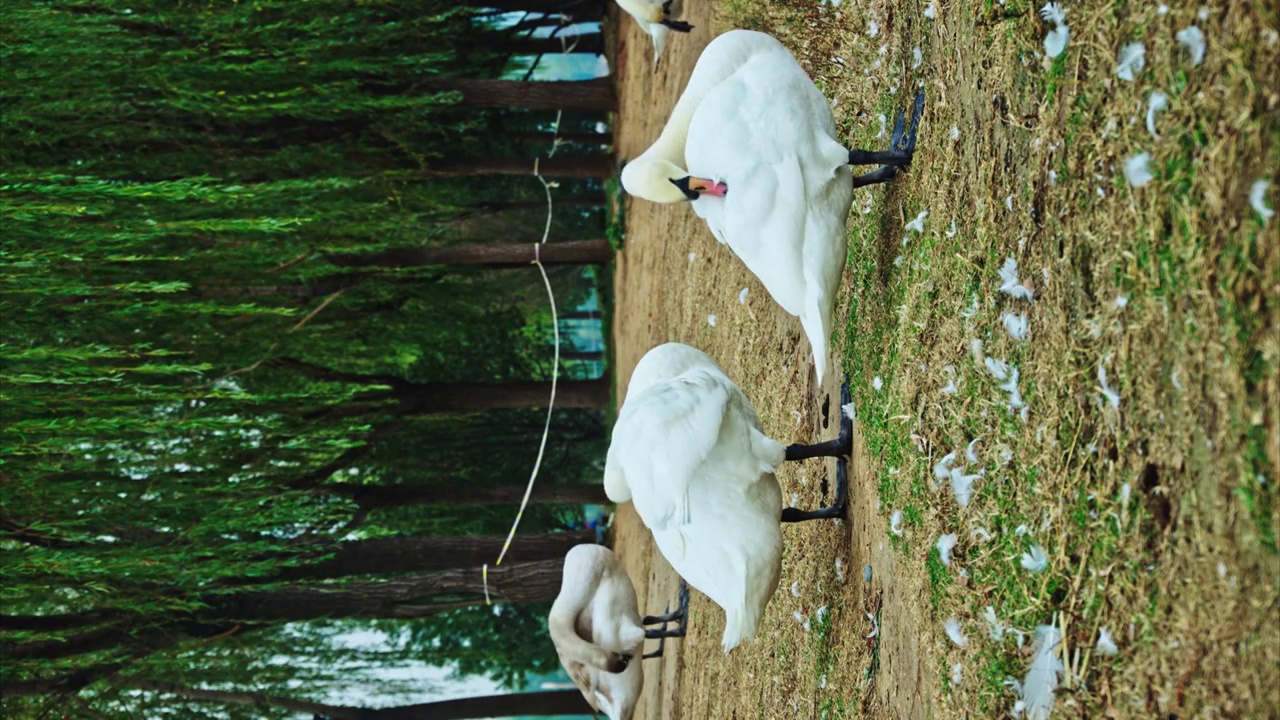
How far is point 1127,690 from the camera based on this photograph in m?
1.58

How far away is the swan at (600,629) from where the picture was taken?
14.3ft

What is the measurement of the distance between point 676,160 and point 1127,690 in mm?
1734

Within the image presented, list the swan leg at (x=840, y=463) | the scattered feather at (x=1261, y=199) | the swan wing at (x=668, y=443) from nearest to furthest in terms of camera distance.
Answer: the scattered feather at (x=1261, y=199)
the swan wing at (x=668, y=443)
the swan leg at (x=840, y=463)

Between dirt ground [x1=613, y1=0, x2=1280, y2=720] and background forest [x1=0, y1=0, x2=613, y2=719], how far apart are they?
3.38 metres

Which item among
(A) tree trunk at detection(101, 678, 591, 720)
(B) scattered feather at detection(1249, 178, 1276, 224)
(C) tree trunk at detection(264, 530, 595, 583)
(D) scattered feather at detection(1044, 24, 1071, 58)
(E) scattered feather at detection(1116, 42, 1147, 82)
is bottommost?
(A) tree trunk at detection(101, 678, 591, 720)

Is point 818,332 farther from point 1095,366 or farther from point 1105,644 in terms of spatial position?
point 1105,644

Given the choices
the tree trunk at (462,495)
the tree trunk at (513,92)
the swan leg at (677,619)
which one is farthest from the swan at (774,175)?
the tree trunk at (462,495)

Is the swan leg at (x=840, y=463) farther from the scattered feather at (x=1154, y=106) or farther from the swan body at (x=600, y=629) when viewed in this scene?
the swan body at (x=600, y=629)

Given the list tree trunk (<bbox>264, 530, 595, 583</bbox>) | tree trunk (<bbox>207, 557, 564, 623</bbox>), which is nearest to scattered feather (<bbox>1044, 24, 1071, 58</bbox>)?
tree trunk (<bbox>207, 557, 564, 623</bbox>)

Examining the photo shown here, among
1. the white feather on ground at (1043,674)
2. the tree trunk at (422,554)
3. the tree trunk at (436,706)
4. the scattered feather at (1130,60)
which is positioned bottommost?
the tree trunk at (436,706)

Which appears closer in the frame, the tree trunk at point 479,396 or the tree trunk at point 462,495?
the tree trunk at point 462,495

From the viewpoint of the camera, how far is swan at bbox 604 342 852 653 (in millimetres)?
2469

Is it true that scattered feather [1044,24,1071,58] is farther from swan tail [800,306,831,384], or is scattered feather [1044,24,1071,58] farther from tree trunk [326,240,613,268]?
tree trunk [326,240,613,268]

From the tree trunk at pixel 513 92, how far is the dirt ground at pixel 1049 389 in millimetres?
3656
